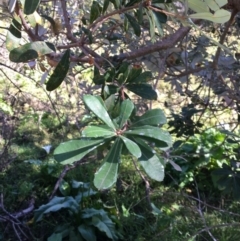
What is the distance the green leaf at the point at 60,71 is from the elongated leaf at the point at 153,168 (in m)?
0.28

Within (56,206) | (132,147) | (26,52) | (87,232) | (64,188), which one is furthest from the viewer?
(64,188)

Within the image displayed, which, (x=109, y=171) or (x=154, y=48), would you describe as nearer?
(x=109, y=171)

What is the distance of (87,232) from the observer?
2305 mm

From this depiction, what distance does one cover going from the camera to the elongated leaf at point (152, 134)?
0.72 m

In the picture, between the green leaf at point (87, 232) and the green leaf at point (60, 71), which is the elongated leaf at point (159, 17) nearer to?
the green leaf at point (60, 71)

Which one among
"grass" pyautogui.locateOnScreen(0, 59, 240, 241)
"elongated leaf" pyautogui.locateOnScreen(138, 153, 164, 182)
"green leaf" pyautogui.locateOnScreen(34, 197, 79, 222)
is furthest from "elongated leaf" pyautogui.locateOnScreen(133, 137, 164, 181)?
Result: "green leaf" pyautogui.locateOnScreen(34, 197, 79, 222)

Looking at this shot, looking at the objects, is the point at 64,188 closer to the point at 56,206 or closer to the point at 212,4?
the point at 56,206

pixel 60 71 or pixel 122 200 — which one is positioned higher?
pixel 60 71

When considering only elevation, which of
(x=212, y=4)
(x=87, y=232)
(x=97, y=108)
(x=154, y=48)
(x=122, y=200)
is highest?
(x=212, y=4)

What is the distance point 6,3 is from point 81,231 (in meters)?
1.60

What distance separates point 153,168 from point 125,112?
112 millimetres

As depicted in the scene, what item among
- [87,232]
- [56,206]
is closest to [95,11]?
[87,232]

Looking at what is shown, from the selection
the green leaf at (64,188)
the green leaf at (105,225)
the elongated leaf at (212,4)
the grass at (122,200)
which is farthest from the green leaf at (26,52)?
the green leaf at (64,188)

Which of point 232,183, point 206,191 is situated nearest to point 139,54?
point 232,183
